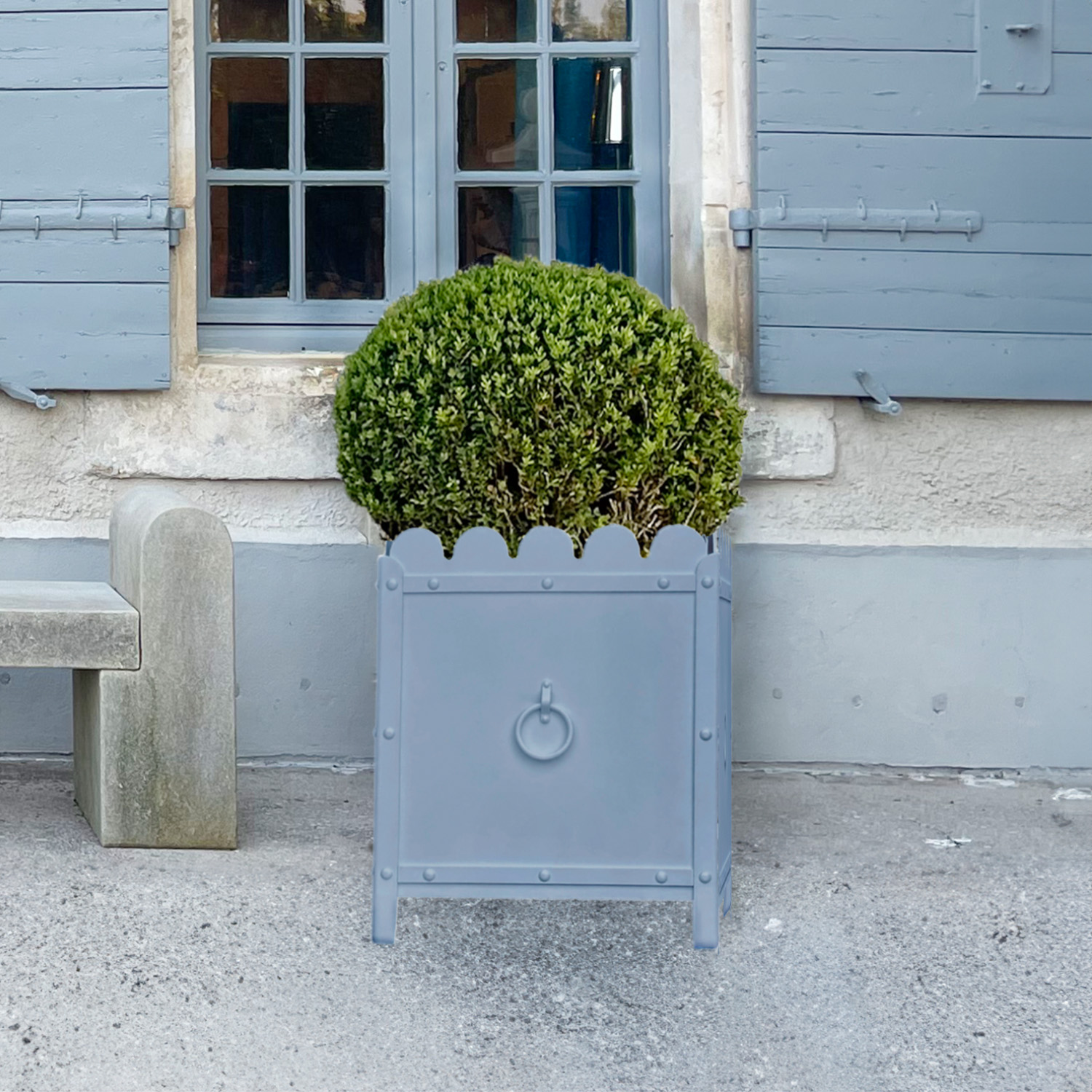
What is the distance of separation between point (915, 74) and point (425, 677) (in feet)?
8.12

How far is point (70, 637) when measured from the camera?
297cm

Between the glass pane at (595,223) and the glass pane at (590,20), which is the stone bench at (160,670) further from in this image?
the glass pane at (590,20)

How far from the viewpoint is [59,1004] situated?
229 centimetres

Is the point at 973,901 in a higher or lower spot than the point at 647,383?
lower

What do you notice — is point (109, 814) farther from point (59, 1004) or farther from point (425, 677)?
point (425, 677)

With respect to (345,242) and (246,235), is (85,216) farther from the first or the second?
(345,242)

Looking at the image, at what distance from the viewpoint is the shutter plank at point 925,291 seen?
150 inches

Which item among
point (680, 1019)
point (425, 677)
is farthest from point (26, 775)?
point (680, 1019)

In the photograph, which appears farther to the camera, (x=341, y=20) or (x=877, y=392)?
(x=341, y=20)

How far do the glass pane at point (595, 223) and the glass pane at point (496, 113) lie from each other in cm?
17

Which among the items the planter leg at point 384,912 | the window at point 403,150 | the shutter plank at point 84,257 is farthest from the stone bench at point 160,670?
the window at point 403,150

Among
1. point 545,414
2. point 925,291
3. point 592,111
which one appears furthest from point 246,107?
point 925,291

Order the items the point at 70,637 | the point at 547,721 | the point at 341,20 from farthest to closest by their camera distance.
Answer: the point at 341,20 < the point at 70,637 < the point at 547,721

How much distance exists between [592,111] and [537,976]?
2.74m
